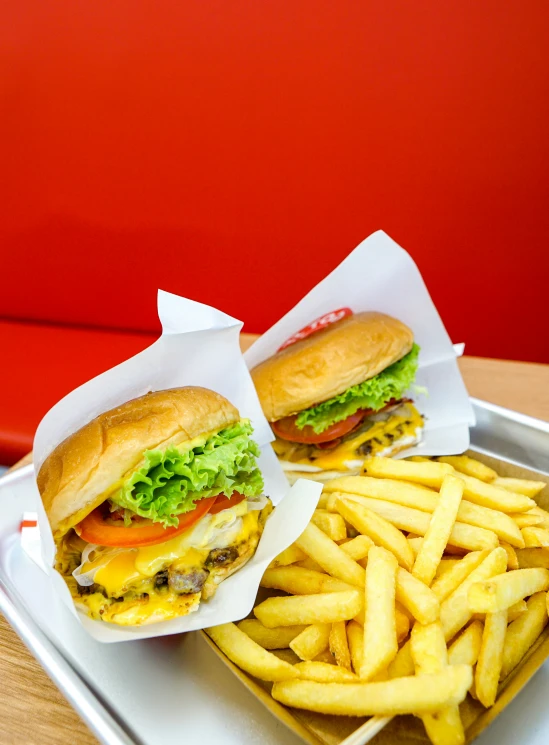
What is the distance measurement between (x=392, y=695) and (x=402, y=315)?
1463 millimetres

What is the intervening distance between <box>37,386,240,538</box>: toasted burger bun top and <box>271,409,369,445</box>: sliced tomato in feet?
1.96

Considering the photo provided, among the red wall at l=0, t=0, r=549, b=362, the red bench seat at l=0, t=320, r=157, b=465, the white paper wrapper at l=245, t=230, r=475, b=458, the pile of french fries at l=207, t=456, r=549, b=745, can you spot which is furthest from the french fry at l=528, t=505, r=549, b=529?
the red bench seat at l=0, t=320, r=157, b=465

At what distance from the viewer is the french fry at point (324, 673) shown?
125cm

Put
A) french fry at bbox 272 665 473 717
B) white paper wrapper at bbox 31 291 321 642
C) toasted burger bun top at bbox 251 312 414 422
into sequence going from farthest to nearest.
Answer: toasted burger bun top at bbox 251 312 414 422 < white paper wrapper at bbox 31 291 321 642 < french fry at bbox 272 665 473 717

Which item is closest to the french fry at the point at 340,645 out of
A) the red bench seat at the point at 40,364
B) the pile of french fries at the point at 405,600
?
the pile of french fries at the point at 405,600

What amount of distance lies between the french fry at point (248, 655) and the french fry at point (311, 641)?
0.05m

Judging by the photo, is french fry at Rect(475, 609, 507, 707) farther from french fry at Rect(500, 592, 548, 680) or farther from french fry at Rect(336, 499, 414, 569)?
french fry at Rect(336, 499, 414, 569)

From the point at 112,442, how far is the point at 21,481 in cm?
67

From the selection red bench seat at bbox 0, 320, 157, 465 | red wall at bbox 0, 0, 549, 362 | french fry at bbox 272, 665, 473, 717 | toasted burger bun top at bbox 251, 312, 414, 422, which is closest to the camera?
french fry at bbox 272, 665, 473, 717

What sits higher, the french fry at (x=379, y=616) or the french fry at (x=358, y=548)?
the french fry at (x=379, y=616)

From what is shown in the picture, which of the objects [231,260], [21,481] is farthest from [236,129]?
[21,481]

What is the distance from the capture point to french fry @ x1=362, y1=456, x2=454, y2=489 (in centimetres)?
171

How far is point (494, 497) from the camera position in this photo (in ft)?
5.37

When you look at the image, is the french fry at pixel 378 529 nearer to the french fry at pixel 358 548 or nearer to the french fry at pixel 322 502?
the french fry at pixel 358 548
